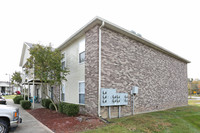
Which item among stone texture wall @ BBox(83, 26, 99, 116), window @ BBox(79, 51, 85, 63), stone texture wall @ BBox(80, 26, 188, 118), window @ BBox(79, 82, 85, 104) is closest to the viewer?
stone texture wall @ BBox(83, 26, 99, 116)

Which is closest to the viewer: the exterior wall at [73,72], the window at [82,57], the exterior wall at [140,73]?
the exterior wall at [140,73]

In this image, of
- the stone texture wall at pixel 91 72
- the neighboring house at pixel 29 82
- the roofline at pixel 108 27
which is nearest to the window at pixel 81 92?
the stone texture wall at pixel 91 72

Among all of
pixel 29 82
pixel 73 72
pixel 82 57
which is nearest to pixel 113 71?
pixel 82 57

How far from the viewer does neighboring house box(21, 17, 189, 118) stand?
852cm

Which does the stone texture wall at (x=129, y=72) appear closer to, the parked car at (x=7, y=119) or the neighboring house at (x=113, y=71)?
the neighboring house at (x=113, y=71)

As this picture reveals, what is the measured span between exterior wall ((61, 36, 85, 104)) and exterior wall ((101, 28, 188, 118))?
7.45ft

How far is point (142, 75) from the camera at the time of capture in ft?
37.6

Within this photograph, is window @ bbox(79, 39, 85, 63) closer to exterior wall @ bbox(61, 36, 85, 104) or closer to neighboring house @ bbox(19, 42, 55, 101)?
exterior wall @ bbox(61, 36, 85, 104)

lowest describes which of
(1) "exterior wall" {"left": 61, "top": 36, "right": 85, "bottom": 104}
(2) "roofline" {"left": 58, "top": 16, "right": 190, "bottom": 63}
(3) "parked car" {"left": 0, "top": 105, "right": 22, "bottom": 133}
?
(3) "parked car" {"left": 0, "top": 105, "right": 22, "bottom": 133}

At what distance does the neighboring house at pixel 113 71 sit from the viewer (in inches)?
336

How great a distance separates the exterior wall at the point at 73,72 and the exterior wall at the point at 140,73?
2.27 metres

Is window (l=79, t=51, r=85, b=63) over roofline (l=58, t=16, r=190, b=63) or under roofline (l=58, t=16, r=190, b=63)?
under

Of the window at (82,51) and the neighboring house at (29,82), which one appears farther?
the neighboring house at (29,82)

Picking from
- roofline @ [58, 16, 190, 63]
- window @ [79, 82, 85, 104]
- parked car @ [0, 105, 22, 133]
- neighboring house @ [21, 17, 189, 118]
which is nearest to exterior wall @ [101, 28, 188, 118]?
neighboring house @ [21, 17, 189, 118]
